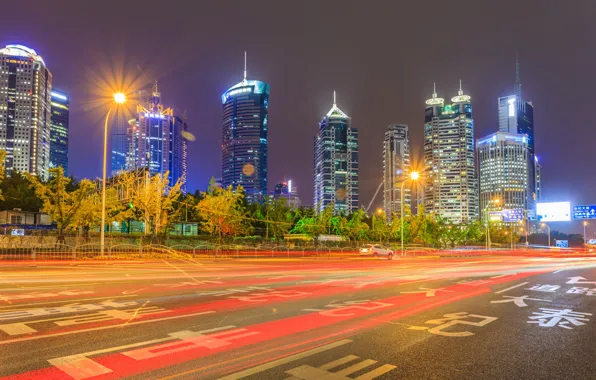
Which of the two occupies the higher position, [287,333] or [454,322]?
[287,333]

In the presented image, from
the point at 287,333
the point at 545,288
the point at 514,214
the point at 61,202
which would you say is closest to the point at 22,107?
the point at 61,202

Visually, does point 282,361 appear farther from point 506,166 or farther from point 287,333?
point 506,166

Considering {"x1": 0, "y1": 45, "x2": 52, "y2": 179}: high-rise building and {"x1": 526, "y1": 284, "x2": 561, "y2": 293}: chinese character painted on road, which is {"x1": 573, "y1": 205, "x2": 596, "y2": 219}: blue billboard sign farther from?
{"x1": 0, "y1": 45, "x2": 52, "y2": 179}: high-rise building

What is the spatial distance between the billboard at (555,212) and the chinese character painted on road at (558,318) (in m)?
43.7

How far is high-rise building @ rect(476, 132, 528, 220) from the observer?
556 feet

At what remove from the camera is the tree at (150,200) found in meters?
38.2

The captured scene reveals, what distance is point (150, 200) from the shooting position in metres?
38.2

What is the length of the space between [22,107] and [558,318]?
676 ft

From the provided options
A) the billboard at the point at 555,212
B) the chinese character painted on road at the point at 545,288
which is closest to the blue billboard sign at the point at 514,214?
the billboard at the point at 555,212

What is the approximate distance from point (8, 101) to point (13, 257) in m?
183

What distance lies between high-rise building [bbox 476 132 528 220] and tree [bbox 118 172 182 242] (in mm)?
A: 153625

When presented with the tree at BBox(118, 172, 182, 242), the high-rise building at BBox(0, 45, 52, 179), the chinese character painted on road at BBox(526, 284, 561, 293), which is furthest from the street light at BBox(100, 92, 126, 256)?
the high-rise building at BBox(0, 45, 52, 179)

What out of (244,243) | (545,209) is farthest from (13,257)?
(545,209)

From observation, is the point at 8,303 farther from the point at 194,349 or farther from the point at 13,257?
the point at 13,257
